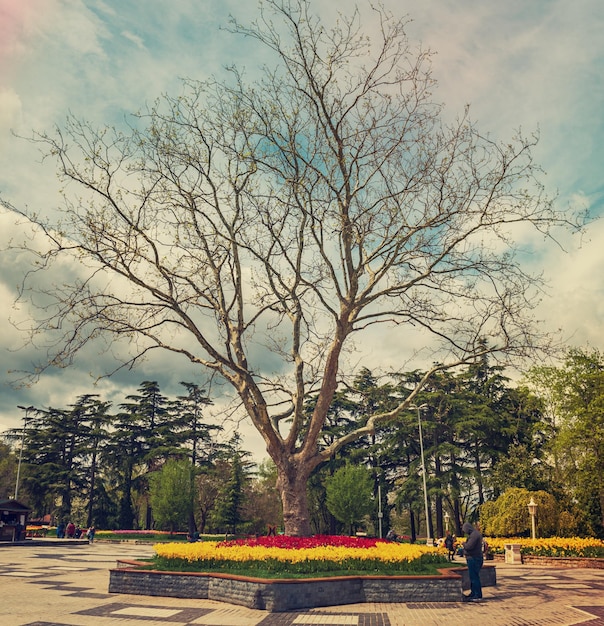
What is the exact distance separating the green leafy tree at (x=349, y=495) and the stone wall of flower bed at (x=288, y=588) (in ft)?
110

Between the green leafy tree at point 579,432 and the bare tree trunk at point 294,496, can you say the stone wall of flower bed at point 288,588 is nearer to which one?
the bare tree trunk at point 294,496

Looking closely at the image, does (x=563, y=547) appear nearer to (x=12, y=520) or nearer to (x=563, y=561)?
(x=563, y=561)

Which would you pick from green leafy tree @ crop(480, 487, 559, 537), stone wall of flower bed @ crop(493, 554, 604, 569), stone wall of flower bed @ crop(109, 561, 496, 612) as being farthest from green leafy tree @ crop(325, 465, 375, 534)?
stone wall of flower bed @ crop(109, 561, 496, 612)

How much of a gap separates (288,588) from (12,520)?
35.9 meters

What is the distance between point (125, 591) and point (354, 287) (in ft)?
30.4

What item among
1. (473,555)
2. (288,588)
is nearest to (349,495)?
(473,555)

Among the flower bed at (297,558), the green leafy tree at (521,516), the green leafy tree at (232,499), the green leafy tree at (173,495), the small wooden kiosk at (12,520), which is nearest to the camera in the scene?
the flower bed at (297,558)

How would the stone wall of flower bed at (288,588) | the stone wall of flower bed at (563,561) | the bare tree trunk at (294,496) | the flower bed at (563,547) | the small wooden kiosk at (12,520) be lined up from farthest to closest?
1. the small wooden kiosk at (12,520)
2. the flower bed at (563,547)
3. the stone wall of flower bed at (563,561)
4. the bare tree trunk at (294,496)
5. the stone wall of flower bed at (288,588)

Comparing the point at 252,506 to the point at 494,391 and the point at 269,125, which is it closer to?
the point at 494,391

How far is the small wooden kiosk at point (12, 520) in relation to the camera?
37.0 metres

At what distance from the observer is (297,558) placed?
40.0 feet

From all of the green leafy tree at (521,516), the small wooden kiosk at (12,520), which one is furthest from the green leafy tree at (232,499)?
the green leafy tree at (521,516)

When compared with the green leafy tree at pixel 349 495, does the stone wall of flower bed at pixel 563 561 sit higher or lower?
lower

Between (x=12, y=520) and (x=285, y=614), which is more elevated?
(x=285, y=614)
